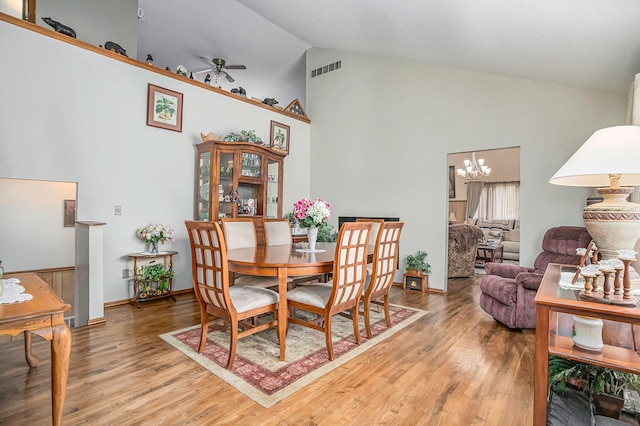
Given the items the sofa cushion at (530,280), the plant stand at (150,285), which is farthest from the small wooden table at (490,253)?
the plant stand at (150,285)

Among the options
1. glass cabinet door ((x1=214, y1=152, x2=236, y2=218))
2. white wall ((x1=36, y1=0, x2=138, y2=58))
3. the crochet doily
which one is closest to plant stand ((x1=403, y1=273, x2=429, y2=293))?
glass cabinet door ((x1=214, y1=152, x2=236, y2=218))

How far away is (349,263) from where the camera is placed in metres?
2.43

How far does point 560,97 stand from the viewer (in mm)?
3750

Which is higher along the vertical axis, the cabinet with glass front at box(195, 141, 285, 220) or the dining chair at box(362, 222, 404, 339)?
the cabinet with glass front at box(195, 141, 285, 220)

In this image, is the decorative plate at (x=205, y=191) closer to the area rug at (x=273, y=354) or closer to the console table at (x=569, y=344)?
the area rug at (x=273, y=354)

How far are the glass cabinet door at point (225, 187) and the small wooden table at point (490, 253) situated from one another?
5.27 m

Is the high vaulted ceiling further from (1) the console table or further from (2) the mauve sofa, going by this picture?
(2) the mauve sofa

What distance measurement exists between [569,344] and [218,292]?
1980mm

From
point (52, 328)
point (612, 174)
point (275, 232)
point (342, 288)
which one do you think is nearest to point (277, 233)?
point (275, 232)

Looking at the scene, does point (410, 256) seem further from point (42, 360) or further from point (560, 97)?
point (42, 360)

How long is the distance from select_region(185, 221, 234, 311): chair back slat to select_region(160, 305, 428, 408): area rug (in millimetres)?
425

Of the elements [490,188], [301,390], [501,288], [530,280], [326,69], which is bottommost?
[301,390]

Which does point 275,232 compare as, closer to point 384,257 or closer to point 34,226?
point 384,257

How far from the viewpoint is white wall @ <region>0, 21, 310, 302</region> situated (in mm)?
3039
